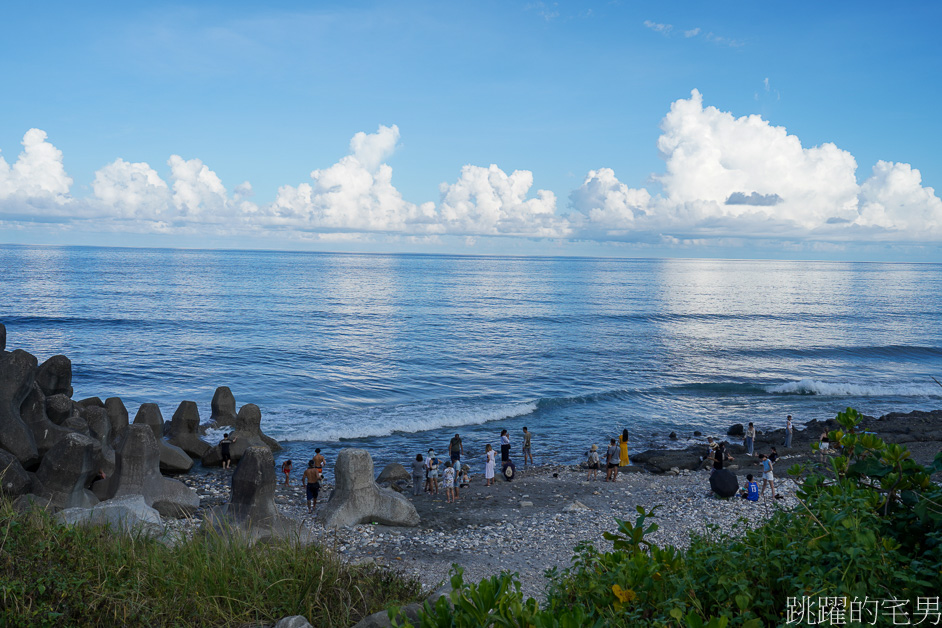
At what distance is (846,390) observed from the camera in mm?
35344

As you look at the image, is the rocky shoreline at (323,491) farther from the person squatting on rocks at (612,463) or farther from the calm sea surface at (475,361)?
the calm sea surface at (475,361)

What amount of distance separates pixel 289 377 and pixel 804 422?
2756 centimetres

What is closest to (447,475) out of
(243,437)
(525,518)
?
(525,518)

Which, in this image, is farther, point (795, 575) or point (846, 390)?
point (846, 390)

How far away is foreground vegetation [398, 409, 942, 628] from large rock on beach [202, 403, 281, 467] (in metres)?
19.4

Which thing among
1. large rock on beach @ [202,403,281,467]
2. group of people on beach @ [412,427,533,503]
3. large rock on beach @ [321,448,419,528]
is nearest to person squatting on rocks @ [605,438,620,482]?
group of people on beach @ [412,427,533,503]

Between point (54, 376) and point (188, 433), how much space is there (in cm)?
516

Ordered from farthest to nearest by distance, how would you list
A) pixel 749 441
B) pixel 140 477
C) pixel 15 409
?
pixel 749 441 → pixel 15 409 → pixel 140 477

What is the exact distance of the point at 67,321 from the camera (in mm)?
50375

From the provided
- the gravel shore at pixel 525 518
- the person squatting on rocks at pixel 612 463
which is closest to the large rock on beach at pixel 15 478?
the gravel shore at pixel 525 518

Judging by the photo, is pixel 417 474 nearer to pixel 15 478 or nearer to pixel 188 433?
pixel 188 433

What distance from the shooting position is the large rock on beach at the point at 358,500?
14.7 metres

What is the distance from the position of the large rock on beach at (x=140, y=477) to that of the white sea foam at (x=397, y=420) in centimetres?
985

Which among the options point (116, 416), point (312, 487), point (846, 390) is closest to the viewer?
point (312, 487)
